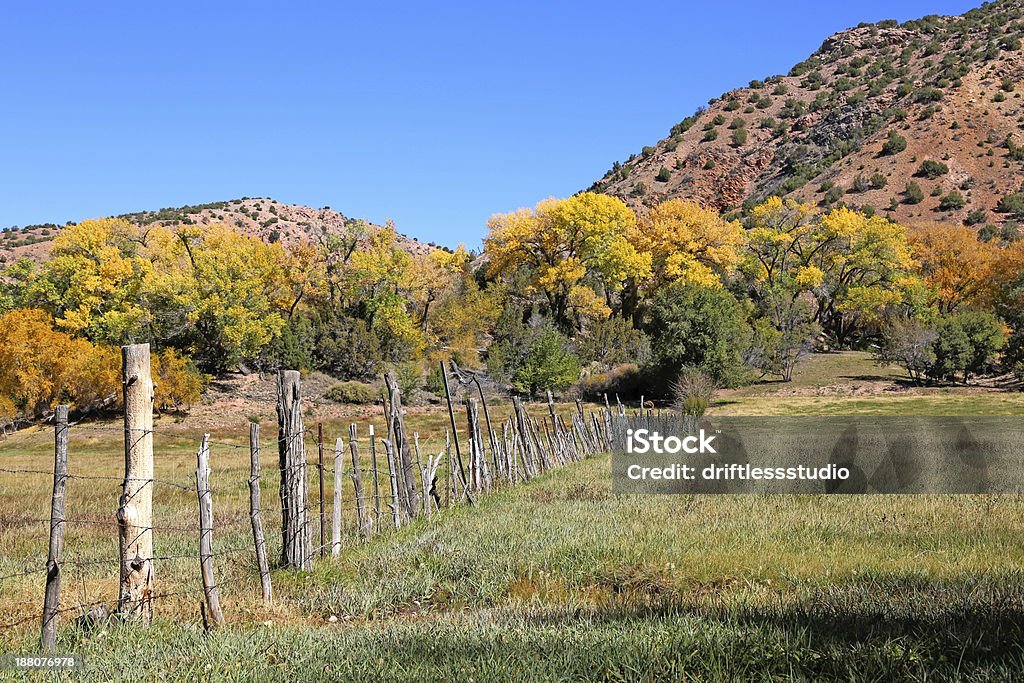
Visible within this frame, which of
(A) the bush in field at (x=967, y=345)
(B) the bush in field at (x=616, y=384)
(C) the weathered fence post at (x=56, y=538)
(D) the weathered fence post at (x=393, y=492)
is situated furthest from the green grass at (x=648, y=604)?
(B) the bush in field at (x=616, y=384)

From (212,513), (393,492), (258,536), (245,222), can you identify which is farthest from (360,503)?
(245,222)

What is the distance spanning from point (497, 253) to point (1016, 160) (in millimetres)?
50038

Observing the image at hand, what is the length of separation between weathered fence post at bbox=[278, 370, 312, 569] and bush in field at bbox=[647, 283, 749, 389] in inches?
1189

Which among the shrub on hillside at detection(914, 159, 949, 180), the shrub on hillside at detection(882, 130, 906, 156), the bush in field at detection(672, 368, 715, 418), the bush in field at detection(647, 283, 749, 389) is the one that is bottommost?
the bush in field at detection(672, 368, 715, 418)

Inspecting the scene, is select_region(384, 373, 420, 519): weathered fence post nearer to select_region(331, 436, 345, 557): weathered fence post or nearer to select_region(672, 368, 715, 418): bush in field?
select_region(331, 436, 345, 557): weathered fence post

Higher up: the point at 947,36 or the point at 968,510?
the point at 947,36

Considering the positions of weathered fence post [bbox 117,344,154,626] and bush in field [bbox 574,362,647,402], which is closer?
weathered fence post [bbox 117,344,154,626]

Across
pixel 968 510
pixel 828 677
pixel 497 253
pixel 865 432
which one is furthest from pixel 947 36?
→ pixel 828 677

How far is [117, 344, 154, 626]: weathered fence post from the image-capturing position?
611 centimetres

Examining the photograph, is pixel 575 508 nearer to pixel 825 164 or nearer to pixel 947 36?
pixel 825 164

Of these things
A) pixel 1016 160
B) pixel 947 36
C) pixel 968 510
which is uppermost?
pixel 947 36

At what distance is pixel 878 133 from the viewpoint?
81.4 m

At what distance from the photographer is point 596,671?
425 cm

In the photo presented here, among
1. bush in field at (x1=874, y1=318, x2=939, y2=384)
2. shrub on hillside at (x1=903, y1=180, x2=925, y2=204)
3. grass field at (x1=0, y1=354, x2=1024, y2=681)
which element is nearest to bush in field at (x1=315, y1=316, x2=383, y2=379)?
bush in field at (x1=874, y1=318, x2=939, y2=384)
